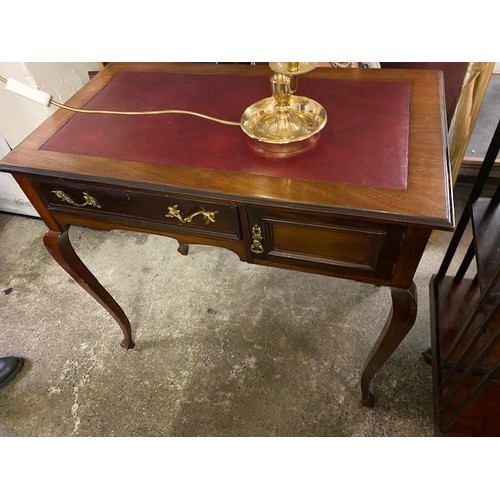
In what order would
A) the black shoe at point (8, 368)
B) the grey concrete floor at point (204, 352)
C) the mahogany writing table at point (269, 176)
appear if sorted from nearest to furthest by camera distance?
1. the mahogany writing table at point (269, 176)
2. the grey concrete floor at point (204, 352)
3. the black shoe at point (8, 368)

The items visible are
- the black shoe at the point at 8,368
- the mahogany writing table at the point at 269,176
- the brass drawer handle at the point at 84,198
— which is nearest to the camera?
the mahogany writing table at the point at 269,176

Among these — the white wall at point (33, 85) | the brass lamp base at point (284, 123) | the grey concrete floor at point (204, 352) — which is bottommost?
the grey concrete floor at point (204, 352)

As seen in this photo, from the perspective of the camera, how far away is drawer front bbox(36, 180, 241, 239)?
0.71m

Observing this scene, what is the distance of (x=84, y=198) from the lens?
80 cm

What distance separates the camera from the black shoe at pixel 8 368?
1.21 metres

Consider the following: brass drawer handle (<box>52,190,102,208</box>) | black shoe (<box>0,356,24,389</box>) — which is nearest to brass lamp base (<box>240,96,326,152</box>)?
brass drawer handle (<box>52,190,102,208</box>)

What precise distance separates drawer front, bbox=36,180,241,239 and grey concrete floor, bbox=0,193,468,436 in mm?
592

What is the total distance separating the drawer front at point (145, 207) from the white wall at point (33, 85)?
2.15 ft

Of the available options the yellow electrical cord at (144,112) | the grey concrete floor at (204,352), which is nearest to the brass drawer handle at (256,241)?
the yellow electrical cord at (144,112)

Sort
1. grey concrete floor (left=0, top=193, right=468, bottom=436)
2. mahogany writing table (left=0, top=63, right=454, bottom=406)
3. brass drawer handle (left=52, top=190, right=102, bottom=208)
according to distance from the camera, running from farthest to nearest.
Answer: grey concrete floor (left=0, top=193, right=468, bottom=436), brass drawer handle (left=52, top=190, right=102, bottom=208), mahogany writing table (left=0, top=63, right=454, bottom=406)

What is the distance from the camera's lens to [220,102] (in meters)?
0.87

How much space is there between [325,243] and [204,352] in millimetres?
705

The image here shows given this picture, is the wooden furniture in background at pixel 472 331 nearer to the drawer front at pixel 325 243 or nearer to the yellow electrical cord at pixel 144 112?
the drawer front at pixel 325 243

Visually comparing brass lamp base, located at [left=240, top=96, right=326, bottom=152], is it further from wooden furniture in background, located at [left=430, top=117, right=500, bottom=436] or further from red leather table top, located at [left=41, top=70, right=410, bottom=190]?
wooden furniture in background, located at [left=430, top=117, right=500, bottom=436]
